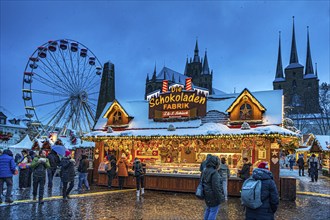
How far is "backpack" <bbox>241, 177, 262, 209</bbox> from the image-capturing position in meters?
5.15

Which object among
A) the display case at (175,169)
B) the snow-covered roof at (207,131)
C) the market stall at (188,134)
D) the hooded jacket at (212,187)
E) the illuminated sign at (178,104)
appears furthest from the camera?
the illuminated sign at (178,104)

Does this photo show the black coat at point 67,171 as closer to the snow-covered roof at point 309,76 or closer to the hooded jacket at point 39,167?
the hooded jacket at point 39,167

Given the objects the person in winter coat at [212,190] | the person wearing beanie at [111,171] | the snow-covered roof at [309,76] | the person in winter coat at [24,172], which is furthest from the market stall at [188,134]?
the snow-covered roof at [309,76]

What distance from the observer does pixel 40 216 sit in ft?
30.0

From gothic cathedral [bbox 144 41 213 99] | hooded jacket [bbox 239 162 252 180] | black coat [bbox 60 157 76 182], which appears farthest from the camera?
gothic cathedral [bbox 144 41 213 99]

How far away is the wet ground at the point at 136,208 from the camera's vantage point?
956cm

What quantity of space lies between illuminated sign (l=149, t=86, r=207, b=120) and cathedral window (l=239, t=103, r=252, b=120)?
6.76 ft

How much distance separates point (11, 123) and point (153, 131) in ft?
248

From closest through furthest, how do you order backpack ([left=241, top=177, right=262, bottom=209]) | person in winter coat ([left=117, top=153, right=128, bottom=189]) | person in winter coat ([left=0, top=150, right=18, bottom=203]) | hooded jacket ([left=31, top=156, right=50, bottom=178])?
backpack ([left=241, top=177, right=262, bottom=209])
person in winter coat ([left=0, top=150, right=18, bottom=203])
hooded jacket ([left=31, top=156, right=50, bottom=178])
person in winter coat ([left=117, top=153, right=128, bottom=189])

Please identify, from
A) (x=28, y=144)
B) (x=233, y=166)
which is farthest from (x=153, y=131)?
(x=28, y=144)

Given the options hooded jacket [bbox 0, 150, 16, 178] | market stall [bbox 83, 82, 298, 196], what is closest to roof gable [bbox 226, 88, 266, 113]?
market stall [bbox 83, 82, 298, 196]

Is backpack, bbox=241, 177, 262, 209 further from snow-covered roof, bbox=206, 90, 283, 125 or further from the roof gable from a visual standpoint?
the roof gable

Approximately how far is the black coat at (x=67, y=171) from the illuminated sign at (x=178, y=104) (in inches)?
291

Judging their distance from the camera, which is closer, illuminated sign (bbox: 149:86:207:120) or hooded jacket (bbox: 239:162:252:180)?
hooded jacket (bbox: 239:162:252:180)
